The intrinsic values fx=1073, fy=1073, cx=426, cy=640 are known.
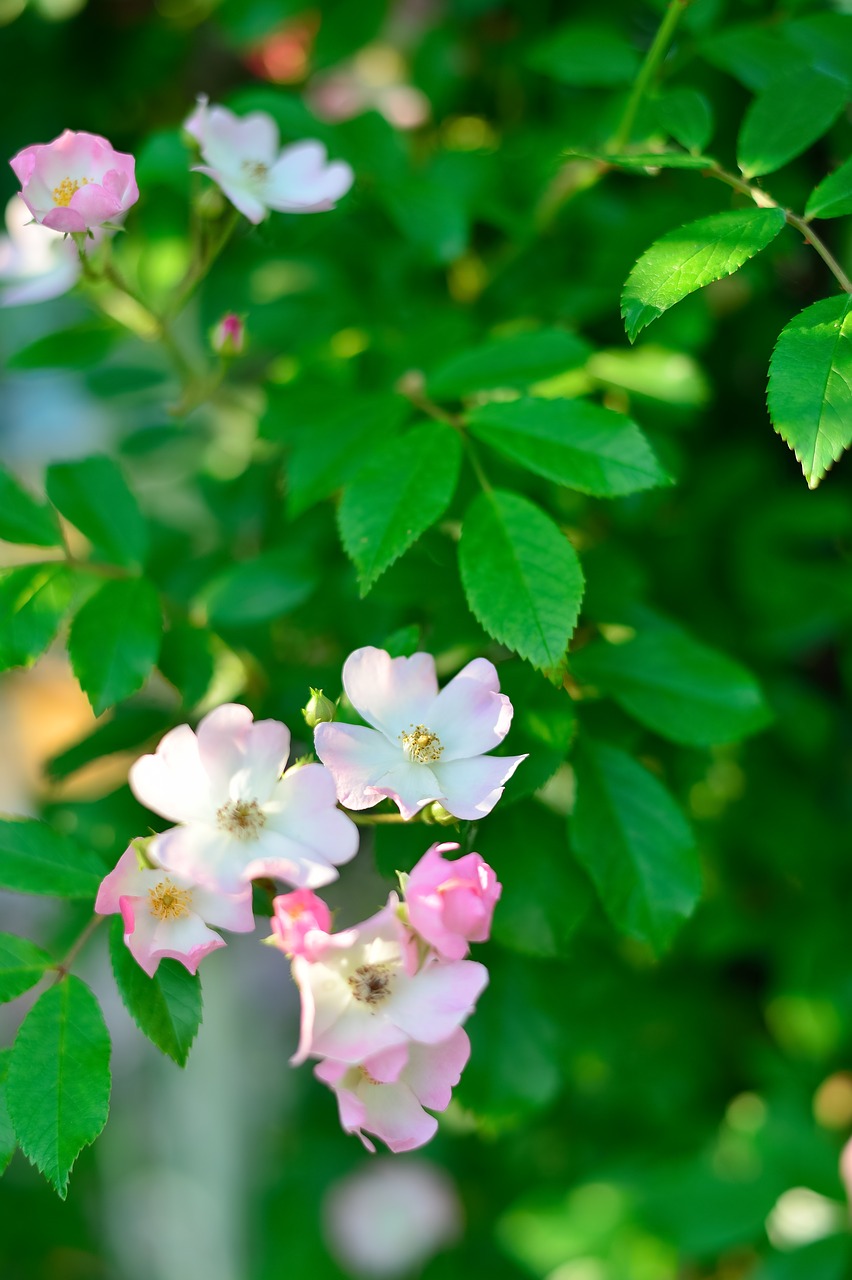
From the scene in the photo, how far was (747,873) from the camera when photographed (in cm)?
132

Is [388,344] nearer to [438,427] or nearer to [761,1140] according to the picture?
[438,427]

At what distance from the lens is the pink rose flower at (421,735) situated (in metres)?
0.55

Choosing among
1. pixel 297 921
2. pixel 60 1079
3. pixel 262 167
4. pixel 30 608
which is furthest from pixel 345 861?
pixel 262 167

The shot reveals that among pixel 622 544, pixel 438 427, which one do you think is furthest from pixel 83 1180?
pixel 438 427

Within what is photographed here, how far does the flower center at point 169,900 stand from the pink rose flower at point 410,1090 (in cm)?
11

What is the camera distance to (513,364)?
0.80m

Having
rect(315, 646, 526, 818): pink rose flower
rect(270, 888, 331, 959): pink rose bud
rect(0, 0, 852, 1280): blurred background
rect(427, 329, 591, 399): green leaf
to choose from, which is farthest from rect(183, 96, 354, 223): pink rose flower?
rect(270, 888, 331, 959): pink rose bud

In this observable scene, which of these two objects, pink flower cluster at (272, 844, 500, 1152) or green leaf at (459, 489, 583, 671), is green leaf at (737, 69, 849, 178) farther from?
pink flower cluster at (272, 844, 500, 1152)

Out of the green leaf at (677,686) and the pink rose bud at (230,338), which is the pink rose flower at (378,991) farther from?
the pink rose bud at (230,338)

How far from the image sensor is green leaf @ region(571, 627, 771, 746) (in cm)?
75

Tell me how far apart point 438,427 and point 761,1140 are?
0.92 metres

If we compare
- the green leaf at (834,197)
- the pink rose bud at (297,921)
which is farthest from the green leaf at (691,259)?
the pink rose bud at (297,921)

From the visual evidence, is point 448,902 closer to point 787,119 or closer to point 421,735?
point 421,735

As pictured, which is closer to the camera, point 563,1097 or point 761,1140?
point 761,1140
